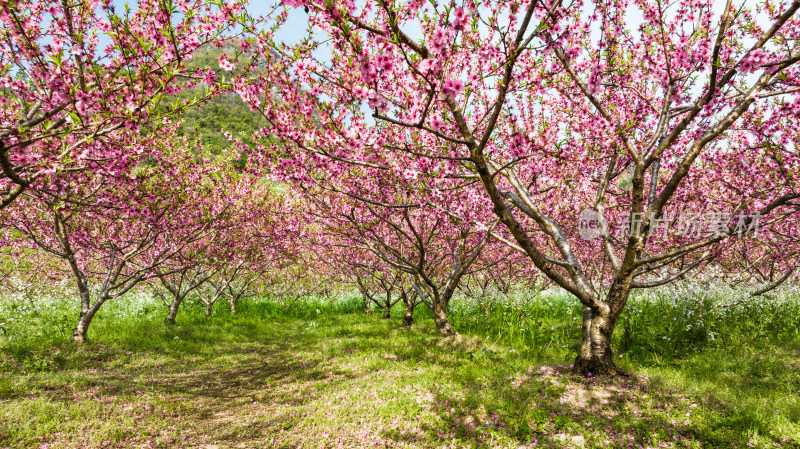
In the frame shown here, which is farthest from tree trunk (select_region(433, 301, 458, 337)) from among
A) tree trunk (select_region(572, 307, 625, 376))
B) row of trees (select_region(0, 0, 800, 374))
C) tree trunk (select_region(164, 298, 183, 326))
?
tree trunk (select_region(164, 298, 183, 326))

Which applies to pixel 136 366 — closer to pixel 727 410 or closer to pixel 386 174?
pixel 386 174

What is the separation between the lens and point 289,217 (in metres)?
16.2

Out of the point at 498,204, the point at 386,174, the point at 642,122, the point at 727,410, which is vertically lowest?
the point at 727,410

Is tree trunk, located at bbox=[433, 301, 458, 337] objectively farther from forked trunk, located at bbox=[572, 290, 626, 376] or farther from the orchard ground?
forked trunk, located at bbox=[572, 290, 626, 376]

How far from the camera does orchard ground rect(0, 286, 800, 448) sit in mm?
5078

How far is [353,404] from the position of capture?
252 inches

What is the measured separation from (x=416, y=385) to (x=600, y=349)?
342 centimetres

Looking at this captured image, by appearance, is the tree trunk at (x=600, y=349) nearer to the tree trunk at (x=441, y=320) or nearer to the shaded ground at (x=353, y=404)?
the shaded ground at (x=353, y=404)

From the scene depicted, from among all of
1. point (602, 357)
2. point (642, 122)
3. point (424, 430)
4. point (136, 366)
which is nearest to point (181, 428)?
point (424, 430)

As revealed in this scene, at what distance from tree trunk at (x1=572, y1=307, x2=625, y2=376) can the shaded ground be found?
11.7 inches

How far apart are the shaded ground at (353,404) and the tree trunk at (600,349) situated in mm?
298

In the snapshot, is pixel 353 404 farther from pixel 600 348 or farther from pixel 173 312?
pixel 173 312

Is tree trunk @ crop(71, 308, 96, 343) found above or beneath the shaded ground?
above

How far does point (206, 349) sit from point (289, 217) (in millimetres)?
6434
